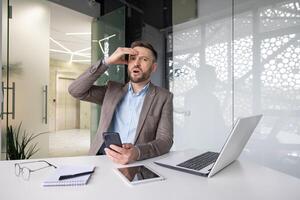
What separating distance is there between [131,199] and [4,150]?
272 cm

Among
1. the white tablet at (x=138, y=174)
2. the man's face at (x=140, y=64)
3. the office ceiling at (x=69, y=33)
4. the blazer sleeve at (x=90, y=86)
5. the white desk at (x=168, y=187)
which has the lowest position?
the white desk at (x=168, y=187)

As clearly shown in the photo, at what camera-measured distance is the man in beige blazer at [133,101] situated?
1461 mm

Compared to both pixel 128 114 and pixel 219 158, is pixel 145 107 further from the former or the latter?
pixel 219 158

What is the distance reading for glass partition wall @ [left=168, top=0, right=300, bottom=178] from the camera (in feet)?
7.93

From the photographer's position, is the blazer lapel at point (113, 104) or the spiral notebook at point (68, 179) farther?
the blazer lapel at point (113, 104)

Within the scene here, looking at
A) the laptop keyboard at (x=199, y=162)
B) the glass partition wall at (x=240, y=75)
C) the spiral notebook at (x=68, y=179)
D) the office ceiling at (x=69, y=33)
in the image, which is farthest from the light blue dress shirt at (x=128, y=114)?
the office ceiling at (x=69, y=33)

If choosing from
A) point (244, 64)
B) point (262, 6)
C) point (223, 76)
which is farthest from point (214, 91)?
point (262, 6)

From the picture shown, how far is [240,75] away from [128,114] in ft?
5.64

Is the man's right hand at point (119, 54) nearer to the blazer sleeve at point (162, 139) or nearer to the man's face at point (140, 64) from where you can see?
the man's face at point (140, 64)

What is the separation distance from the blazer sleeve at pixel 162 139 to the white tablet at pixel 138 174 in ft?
0.50

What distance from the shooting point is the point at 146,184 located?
0.80m

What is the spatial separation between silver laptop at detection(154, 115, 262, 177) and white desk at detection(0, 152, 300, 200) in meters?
0.04

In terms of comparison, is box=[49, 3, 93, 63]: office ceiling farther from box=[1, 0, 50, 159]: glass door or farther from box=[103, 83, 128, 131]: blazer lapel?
Answer: box=[103, 83, 128, 131]: blazer lapel

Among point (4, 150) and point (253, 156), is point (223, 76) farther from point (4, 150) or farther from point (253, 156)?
point (4, 150)
